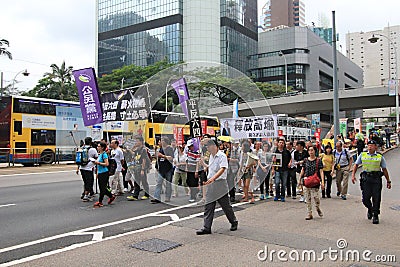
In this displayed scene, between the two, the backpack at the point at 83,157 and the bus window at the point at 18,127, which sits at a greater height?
the bus window at the point at 18,127

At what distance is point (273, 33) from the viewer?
81562 mm

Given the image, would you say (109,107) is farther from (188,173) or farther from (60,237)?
(60,237)

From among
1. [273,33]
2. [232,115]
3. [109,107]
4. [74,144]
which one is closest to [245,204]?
[232,115]

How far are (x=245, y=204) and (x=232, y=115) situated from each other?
2.69 metres

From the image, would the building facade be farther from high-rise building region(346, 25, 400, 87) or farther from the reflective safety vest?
the reflective safety vest

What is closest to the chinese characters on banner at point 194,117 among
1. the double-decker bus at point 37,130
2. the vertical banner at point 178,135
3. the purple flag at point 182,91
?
the purple flag at point 182,91

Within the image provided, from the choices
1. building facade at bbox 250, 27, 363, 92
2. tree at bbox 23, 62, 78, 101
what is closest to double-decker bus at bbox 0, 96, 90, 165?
tree at bbox 23, 62, 78, 101

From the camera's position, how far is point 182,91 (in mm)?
8859

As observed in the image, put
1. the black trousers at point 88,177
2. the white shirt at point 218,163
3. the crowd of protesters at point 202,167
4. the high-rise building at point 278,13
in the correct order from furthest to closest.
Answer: the high-rise building at point 278,13, the black trousers at point 88,177, the crowd of protesters at point 202,167, the white shirt at point 218,163

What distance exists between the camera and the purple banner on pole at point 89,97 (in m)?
12.3

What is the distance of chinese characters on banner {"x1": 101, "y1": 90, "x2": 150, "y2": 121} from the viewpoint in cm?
952

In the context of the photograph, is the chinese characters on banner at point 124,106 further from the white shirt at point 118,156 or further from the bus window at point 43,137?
the bus window at point 43,137

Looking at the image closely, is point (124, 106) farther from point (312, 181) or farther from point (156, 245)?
point (156, 245)

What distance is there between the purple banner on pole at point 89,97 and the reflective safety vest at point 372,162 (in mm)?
8024
